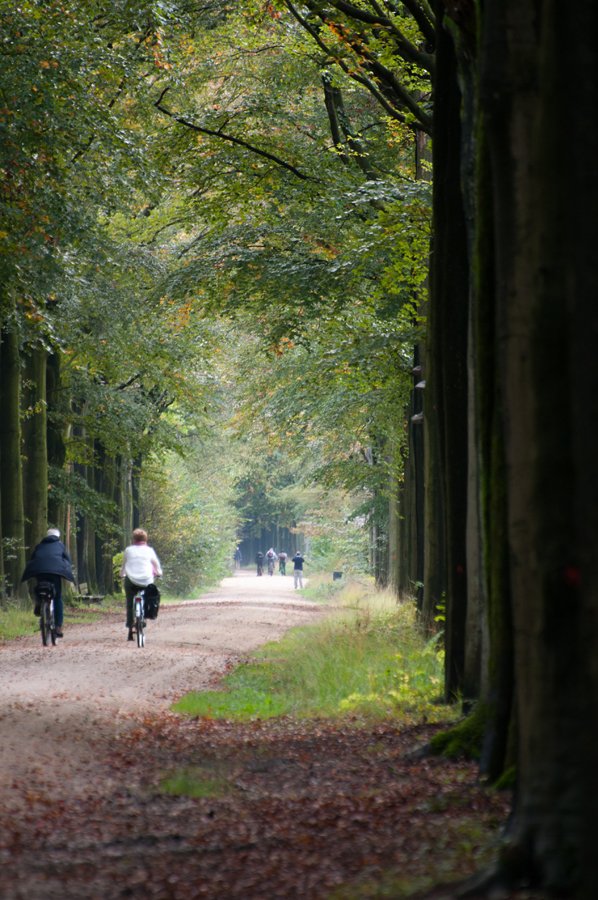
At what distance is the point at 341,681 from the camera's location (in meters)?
13.5

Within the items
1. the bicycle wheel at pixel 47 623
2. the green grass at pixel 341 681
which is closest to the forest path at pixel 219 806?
the green grass at pixel 341 681

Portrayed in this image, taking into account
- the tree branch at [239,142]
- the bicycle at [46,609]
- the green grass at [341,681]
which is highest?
the tree branch at [239,142]

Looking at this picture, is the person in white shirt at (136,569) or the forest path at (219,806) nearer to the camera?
the forest path at (219,806)

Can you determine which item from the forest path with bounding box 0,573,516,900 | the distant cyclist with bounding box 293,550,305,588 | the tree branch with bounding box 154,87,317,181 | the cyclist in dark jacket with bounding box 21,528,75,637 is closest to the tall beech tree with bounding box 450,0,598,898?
the forest path with bounding box 0,573,516,900

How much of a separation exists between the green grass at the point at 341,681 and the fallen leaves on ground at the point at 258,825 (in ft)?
6.51

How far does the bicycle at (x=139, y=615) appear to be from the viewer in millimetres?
19016

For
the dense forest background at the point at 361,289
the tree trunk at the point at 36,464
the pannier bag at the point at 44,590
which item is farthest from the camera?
the tree trunk at the point at 36,464

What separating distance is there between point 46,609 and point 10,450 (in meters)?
6.03

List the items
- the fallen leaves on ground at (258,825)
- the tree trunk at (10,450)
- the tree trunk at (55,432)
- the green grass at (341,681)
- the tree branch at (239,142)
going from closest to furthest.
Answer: the fallen leaves on ground at (258,825), the green grass at (341,681), the tree branch at (239,142), the tree trunk at (10,450), the tree trunk at (55,432)

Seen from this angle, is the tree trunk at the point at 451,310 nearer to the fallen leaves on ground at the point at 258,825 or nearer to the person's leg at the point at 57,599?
the fallen leaves on ground at the point at 258,825

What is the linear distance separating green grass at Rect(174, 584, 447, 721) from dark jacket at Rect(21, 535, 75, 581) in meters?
3.34

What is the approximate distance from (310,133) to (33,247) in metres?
6.34

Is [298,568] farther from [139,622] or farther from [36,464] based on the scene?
[139,622]

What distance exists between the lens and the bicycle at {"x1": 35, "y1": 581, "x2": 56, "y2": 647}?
1900 cm
